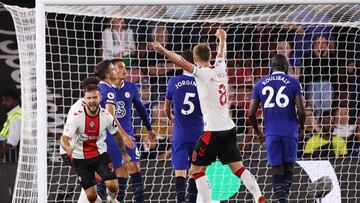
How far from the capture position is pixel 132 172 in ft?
44.4

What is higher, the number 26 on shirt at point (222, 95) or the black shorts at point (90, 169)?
the number 26 on shirt at point (222, 95)

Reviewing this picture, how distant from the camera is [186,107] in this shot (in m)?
13.2

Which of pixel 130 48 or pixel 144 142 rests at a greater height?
pixel 130 48

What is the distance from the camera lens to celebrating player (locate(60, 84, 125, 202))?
1211 cm

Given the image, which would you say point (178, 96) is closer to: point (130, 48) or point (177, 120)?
point (177, 120)

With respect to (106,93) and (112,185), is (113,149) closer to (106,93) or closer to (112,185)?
(106,93)

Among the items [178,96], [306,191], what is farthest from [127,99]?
[306,191]

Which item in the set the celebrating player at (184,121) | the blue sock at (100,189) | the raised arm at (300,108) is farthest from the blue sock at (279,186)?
the blue sock at (100,189)

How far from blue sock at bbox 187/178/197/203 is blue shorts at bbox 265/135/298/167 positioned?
3.16 feet

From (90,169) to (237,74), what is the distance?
11.0 feet

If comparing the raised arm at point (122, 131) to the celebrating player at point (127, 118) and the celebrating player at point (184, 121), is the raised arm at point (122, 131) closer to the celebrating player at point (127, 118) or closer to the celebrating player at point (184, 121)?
the celebrating player at point (127, 118)

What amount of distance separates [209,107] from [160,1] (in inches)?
46.5

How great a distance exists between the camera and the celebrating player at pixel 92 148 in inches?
477

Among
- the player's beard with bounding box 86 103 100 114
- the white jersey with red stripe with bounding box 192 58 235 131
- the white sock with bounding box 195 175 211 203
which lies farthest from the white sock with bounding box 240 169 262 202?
the player's beard with bounding box 86 103 100 114
